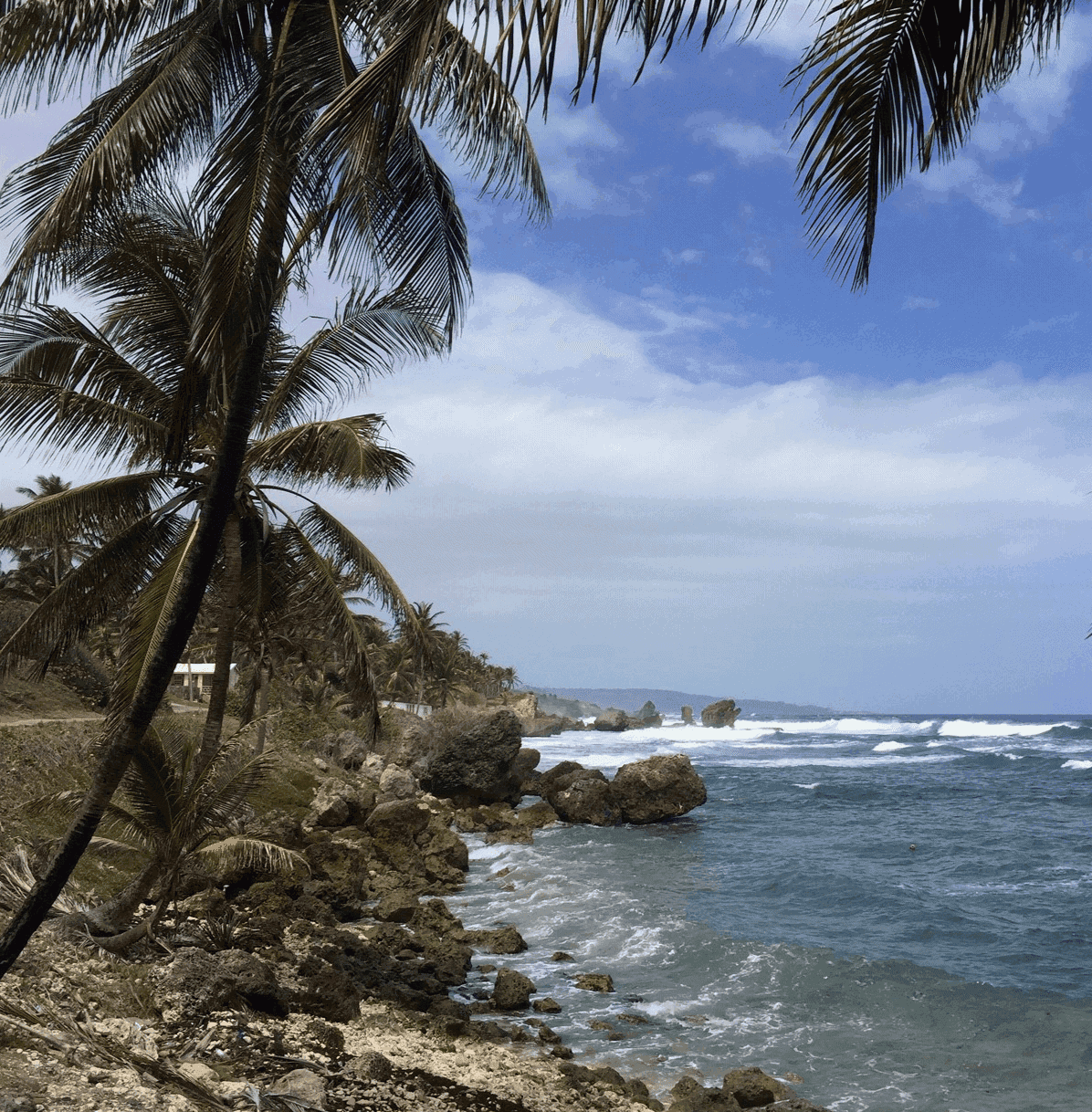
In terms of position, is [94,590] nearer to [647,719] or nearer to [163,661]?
[163,661]

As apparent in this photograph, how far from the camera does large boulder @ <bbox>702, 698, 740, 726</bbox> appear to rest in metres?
125

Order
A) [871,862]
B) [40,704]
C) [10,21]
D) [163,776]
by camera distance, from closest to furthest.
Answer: [10,21]
[163,776]
[871,862]
[40,704]

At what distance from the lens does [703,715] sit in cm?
12812

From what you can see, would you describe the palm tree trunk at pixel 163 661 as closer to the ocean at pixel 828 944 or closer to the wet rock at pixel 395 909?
the ocean at pixel 828 944

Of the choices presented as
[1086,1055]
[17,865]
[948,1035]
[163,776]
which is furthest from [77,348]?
[1086,1055]

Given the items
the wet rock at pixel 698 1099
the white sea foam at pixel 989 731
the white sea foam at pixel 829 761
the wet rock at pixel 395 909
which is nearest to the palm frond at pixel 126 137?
the wet rock at pixel 698 1099

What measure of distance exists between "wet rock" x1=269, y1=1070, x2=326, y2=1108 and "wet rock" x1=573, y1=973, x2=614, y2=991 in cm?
607

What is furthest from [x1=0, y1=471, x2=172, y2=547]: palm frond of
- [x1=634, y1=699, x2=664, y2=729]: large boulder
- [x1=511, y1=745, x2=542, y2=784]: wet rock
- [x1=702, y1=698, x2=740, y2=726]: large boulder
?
[x1=702, y1=698, x2=740, y2=726]: large boulder

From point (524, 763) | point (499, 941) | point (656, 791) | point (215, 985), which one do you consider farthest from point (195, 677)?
point (215, 985)

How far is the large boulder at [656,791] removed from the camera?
28922 millimetres

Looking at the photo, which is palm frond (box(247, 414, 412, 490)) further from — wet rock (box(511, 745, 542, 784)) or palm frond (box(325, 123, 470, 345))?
wet rock (box(511, 745, 542, 784))

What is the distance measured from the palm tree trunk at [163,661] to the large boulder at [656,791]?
73.9 ft

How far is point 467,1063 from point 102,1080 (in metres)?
3.93

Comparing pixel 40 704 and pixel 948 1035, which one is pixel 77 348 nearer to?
pixel 948 1035
